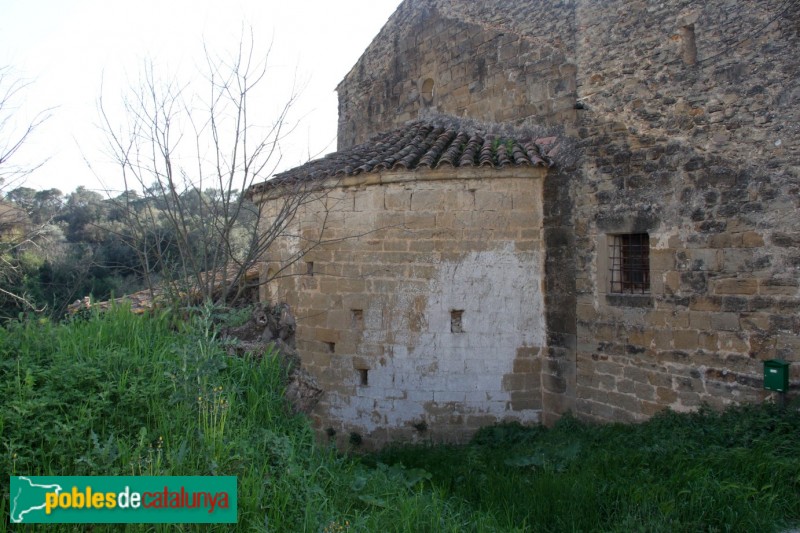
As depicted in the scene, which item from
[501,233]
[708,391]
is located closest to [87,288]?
[501,233]

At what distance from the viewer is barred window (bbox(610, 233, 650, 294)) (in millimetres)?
7059

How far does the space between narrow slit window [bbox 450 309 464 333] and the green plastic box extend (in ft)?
10.9

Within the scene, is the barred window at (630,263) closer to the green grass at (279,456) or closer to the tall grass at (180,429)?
the green grass at (279,456)

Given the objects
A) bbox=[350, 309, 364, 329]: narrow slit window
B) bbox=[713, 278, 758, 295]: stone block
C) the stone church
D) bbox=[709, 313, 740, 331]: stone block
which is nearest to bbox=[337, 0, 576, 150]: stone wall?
the stone church

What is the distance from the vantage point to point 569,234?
24.9ft

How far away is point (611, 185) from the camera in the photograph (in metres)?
7.19

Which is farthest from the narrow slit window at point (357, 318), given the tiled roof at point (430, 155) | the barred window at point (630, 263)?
the barred window at point (630, 263)

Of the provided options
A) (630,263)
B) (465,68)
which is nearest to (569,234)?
(630,263)

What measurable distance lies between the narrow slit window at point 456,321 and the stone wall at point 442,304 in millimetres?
15

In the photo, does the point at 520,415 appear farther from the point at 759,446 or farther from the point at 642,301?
the point at 759,446

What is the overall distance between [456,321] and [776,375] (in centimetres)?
350

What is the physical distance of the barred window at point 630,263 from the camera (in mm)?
7059

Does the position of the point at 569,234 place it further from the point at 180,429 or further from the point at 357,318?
the point at 180,429

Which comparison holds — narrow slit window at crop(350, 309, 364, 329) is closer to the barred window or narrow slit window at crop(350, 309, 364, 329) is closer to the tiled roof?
the tiled roof
